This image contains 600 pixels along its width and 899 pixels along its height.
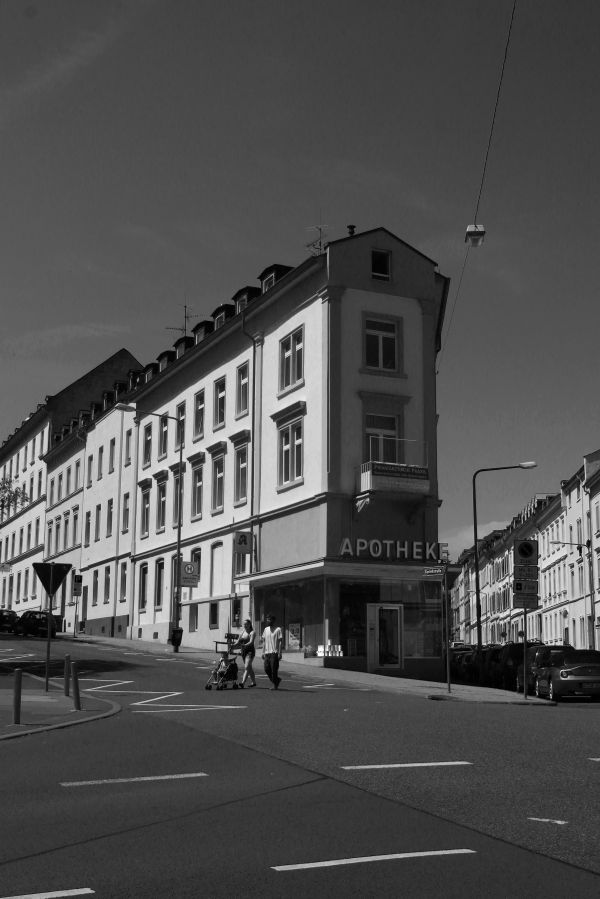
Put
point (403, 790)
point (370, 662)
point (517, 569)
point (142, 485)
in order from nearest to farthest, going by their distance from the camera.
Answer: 1. point (403, 790)
2. point (517, 569)
3. point (370, 662)
4. point (142, 485)

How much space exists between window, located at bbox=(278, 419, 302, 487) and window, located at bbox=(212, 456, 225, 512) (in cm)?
578

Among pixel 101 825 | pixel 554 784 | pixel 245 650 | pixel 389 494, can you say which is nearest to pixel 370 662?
pixel 389 494

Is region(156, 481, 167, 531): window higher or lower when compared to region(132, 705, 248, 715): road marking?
higher

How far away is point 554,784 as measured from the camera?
10.8 m

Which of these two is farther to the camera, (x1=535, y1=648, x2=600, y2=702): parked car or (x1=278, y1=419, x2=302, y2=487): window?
(x1=278, y1=419, x2=302, y2=487): window

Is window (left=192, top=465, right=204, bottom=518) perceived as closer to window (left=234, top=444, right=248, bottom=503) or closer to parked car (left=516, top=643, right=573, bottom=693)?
window (left=234, top=444, right=248, bottom=503)

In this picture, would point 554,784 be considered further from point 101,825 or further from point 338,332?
point 338,332

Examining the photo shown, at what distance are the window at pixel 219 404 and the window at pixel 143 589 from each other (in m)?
11.0

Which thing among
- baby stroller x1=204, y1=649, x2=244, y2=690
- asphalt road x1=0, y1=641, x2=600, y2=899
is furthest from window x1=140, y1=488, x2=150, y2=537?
asphalt road x1=0, y1=641, x2=600, y2=899

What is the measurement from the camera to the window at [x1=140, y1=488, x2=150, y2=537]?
184 ft

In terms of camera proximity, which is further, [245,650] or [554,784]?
[245,650]

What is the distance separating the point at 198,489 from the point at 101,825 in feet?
135

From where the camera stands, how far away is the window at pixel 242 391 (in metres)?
45.3

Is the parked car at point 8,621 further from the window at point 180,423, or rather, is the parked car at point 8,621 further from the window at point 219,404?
the window at point 219,404
